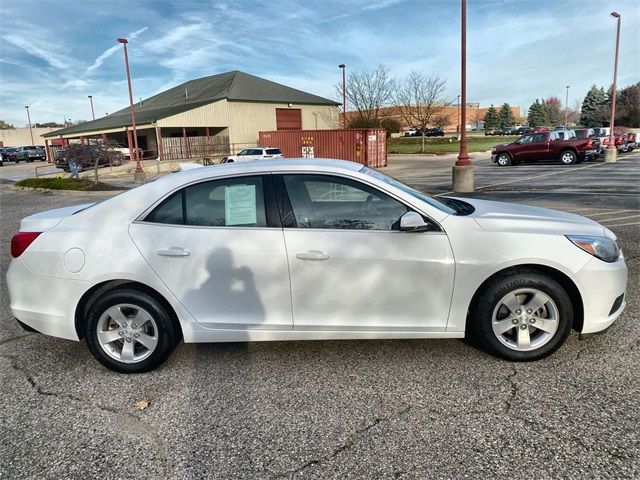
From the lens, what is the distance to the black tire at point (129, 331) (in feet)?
11.0

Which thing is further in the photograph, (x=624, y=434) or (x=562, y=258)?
(x=562, y=258)

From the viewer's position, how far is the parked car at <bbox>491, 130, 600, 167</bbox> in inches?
906

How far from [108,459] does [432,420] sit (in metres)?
1.87

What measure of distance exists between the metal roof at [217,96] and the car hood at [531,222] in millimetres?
35626

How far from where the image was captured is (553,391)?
306cm

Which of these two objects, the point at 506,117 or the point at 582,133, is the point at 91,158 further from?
the point at 506,117

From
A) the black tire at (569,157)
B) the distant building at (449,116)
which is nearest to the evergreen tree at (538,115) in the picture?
the distant building at (449,116)

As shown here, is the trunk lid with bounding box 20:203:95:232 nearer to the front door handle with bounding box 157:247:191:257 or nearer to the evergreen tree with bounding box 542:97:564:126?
the front door handle with bounding box 157:247:191:257

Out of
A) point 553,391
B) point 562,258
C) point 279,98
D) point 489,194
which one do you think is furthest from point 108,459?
point 279,98

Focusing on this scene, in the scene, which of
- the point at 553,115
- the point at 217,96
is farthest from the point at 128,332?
the point at 553,115

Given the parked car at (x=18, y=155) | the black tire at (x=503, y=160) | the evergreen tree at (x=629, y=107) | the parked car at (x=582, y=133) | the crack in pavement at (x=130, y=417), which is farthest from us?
the evergreen tree at (x=629, y=107)

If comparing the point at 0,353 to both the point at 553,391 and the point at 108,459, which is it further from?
the point at 553,391

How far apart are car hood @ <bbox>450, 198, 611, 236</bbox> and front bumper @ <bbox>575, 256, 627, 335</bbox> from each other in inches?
10.6

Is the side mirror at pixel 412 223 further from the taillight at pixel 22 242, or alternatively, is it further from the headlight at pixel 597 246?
the taillight at pixel 22 242
